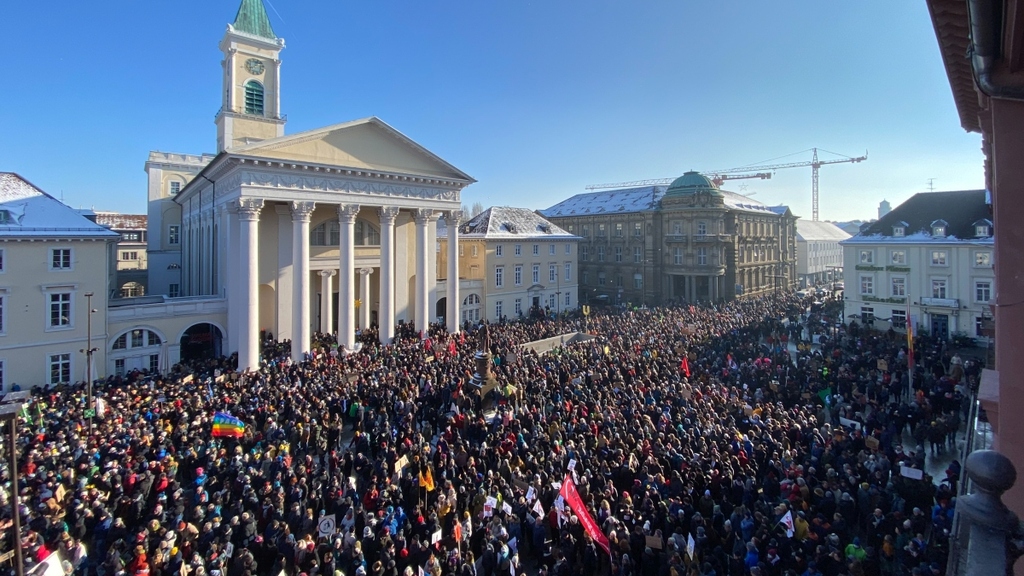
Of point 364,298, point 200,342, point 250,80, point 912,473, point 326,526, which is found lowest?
point 326,526

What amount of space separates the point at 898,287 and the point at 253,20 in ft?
155

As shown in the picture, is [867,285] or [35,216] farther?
[867,285]

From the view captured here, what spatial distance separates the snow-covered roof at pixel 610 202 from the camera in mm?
57275

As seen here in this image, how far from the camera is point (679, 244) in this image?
52.9m

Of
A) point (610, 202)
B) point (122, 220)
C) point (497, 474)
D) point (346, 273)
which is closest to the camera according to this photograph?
point (497, 474)

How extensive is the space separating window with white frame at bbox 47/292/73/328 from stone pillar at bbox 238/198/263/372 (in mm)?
6977

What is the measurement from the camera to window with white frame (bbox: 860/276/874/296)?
3578 centimetres

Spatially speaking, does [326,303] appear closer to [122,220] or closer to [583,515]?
[583,515]

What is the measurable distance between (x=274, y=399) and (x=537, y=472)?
10371 millimetres

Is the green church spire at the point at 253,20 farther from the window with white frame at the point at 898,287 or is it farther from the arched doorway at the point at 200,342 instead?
the window with white frame at the point at 898,287

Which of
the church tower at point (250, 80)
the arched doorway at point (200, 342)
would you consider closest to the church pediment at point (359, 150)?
the arched doorway at point (200, 342)

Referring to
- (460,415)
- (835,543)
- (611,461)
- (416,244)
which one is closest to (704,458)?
(611,461)

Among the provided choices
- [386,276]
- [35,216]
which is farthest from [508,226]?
[35,216]

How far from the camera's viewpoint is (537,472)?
12305mm
